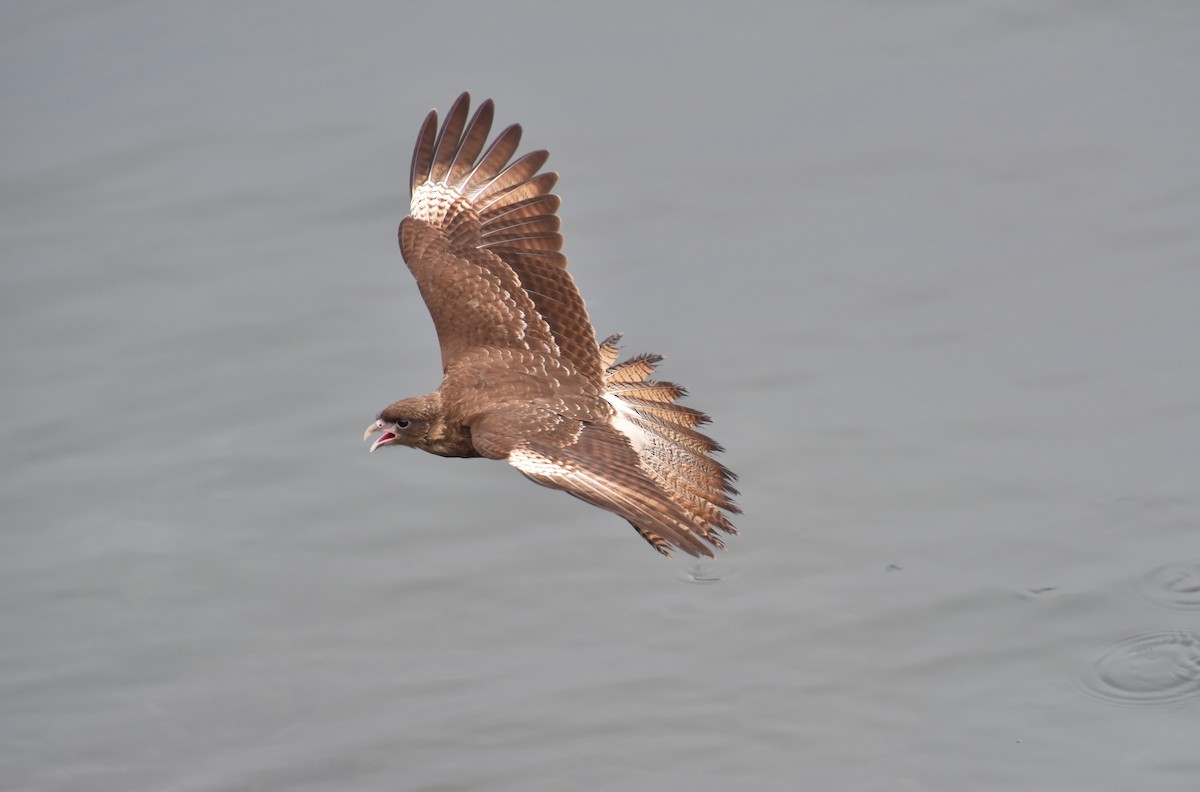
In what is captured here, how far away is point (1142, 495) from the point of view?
13.2 metres

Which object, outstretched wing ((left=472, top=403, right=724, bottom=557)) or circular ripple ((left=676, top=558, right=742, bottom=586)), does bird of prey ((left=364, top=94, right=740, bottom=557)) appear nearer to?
outstretched wing ((left=472, top=403, right=724, bottom=557))

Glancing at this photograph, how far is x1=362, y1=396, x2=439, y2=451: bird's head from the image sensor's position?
10.3m

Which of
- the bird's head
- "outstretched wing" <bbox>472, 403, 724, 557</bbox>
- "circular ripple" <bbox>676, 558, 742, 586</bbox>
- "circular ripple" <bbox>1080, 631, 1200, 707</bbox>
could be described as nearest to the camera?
"outstretched wing" <bbox>472, 403, 724, 557</bbox>

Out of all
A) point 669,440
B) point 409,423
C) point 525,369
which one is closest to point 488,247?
point 525,369

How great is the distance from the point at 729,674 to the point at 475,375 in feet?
10.6

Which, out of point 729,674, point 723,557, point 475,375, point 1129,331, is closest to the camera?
point 475,375

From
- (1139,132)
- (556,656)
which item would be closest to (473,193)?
(556,656)

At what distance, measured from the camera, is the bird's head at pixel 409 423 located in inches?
404

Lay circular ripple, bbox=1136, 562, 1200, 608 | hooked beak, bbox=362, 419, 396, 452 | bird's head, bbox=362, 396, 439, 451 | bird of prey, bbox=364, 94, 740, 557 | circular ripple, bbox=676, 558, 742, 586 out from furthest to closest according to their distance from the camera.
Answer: circular ripple, bbox=676, 558, 742, 586
circular ripple, bbox=1136, 562, 1200, 608
hooked beak, bbox=362, 419, 396, 452
bird's head, bbox=362, 396, 439, 451
bird of prey, bbox=364, 94, 740, 557

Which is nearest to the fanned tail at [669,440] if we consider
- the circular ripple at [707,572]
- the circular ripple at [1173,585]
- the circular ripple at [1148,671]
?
the circular ripple at [707,572]

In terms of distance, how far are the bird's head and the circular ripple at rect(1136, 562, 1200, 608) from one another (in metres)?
5.29

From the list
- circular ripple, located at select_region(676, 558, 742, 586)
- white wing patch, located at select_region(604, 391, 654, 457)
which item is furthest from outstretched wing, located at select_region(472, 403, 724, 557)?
circular ripple, located at select_region(676, 558, 742, 586)

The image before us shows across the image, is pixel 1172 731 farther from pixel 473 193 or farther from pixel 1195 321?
pixel 473 193

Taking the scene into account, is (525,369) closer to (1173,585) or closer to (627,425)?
(627,425)
